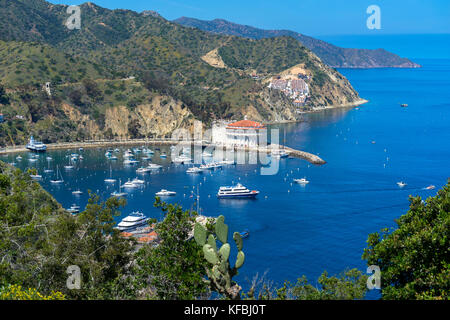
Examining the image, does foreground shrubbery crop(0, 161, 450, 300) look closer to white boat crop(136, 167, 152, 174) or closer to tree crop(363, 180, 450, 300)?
tree crop(363, 180, 450, 300)

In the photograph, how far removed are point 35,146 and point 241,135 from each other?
129ft

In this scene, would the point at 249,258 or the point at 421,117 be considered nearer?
the point at 249,258

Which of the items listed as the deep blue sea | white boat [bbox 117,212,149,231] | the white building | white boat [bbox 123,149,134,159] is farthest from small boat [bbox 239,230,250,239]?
the white building

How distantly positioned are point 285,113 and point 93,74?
174 feet

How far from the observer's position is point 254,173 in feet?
266

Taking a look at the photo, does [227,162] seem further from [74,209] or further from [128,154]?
[74,209]

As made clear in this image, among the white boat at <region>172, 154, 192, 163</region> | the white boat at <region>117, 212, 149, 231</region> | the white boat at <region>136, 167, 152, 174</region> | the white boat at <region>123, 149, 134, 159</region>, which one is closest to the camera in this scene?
the white boat at <region>117, 212, 149, 231</region>

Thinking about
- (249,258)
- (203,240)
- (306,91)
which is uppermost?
(306,91)

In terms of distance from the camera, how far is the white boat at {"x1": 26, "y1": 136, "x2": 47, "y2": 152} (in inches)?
3738

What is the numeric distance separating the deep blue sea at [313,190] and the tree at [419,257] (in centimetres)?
1091

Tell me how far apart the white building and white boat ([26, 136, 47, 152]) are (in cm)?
3359

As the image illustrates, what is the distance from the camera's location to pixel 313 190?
6988 centimetres

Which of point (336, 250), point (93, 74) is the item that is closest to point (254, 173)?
point (336, 250)
